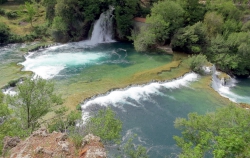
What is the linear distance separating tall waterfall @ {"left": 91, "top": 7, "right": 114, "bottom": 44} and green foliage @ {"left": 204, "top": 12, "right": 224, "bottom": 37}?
58.3 feet

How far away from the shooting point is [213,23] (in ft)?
142

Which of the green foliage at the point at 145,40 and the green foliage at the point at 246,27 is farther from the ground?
the green foliage at the point at 246,27

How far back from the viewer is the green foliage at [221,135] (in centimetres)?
1116

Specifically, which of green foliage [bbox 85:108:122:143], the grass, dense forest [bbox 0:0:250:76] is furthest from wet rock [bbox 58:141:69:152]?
dense forest [bbox 0:0:250:76]

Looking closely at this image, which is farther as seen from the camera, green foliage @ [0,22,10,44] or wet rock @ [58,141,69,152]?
green foliage @ [0,22,10,44]

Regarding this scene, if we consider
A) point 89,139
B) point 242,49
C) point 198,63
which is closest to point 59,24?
point 198,63

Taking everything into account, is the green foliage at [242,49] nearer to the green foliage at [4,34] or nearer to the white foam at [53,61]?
the white foam at [53,61]

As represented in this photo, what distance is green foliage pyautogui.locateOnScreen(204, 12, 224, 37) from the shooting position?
4284 cm

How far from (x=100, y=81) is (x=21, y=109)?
1569 centimetres

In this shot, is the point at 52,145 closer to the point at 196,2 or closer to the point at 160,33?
the point at 160,33

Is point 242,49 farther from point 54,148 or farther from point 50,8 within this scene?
point 50,8

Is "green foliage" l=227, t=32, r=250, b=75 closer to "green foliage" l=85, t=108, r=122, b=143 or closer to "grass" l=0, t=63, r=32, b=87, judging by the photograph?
"green foliage" l=85, t=108, r=122, b=143

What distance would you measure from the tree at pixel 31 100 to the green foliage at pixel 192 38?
28668 mm

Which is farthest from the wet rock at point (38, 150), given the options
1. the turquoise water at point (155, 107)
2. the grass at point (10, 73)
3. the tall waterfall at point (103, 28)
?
the tall waterfall at point (103, 28)
